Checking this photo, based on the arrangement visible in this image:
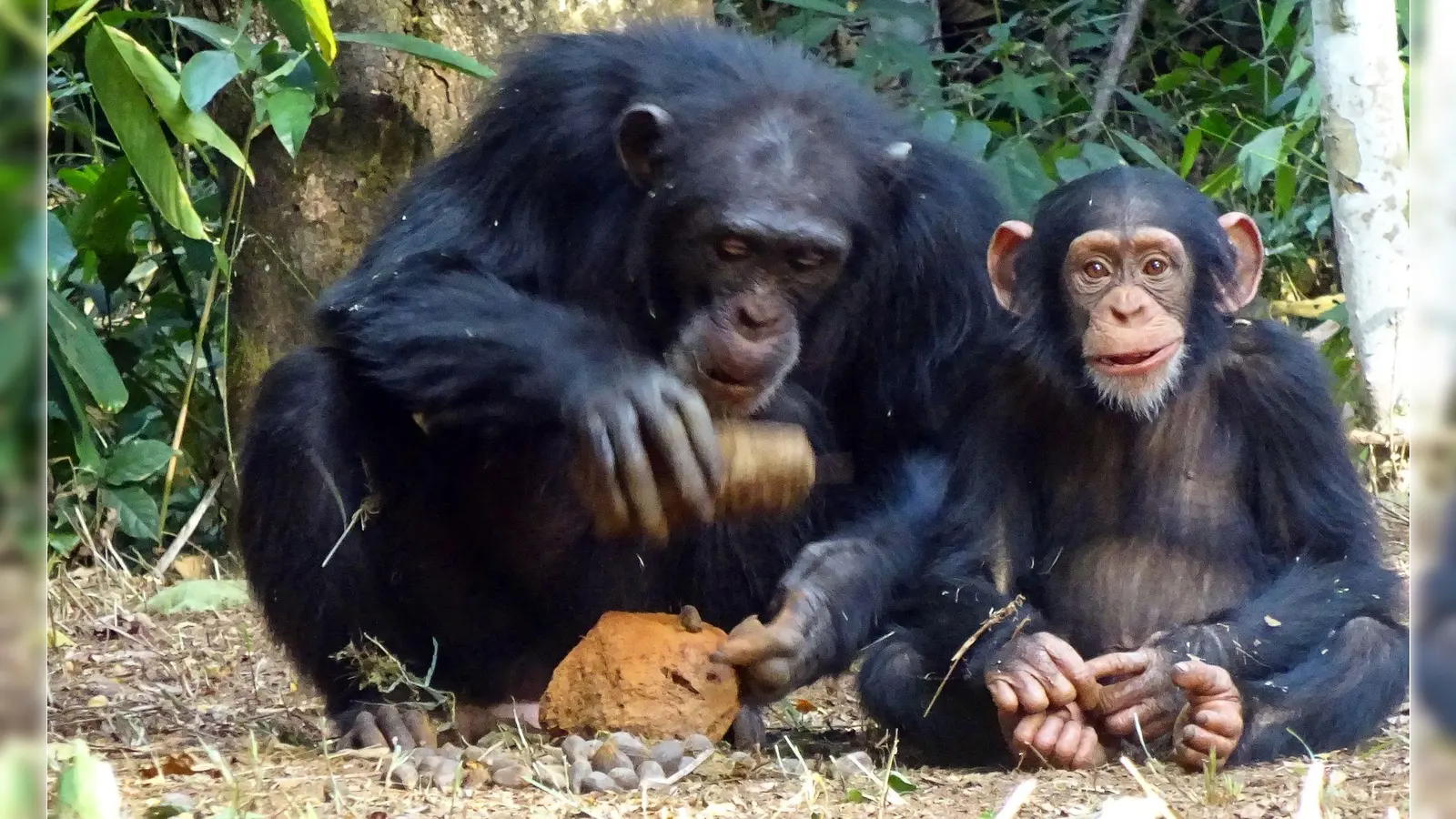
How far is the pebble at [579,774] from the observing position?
2850 millimetres

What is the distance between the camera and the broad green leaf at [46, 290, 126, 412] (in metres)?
4.27

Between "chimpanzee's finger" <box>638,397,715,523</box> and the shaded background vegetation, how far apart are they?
105 centimetres

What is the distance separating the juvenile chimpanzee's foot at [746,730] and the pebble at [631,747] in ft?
1.77

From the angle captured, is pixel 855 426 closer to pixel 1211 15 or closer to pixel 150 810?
pixel 150 810

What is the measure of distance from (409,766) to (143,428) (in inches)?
135

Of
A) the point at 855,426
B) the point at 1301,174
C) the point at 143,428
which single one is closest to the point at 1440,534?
the point at 855,426

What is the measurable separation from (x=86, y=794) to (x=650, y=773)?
130cm

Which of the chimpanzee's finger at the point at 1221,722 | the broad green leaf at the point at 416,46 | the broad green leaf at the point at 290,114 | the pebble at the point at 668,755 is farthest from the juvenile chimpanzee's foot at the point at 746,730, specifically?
the broad green leaf at the point at 416,46

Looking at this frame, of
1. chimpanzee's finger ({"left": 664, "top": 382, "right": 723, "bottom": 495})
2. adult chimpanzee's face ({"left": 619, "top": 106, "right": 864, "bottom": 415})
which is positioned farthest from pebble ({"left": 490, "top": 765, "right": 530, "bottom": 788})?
adult chimpanzee's face ({"left": 619, "top": 106, "right": 864, "bottom": 415})

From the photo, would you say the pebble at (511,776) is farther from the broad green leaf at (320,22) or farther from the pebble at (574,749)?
the broad green leaf at (320,22)

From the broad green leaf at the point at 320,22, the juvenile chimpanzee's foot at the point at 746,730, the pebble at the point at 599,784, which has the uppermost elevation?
the broad green leaf at the point at 320,22

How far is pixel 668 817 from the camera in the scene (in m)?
2.61

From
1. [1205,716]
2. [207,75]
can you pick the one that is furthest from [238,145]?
[1205,716]

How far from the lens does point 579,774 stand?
2873 mm
